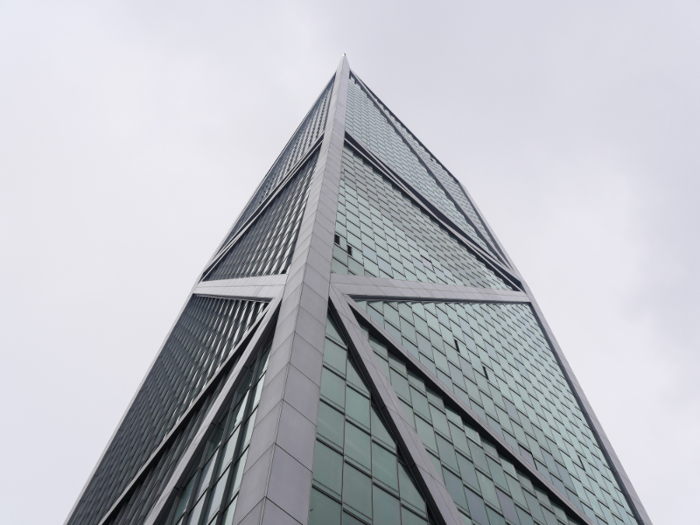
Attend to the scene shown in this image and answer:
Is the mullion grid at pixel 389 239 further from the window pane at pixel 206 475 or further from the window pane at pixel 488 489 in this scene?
the window pane at pixel 488 489

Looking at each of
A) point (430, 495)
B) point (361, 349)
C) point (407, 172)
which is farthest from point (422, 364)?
point (407, 172)

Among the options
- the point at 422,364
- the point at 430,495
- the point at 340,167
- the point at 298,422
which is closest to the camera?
the point at 298,422

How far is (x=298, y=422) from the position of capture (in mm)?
14461

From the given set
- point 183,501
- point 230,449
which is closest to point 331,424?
point 230,449

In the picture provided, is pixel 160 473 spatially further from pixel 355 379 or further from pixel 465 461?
pixel 465 461

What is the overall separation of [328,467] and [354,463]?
125 cm

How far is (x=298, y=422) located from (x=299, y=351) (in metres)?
2.88

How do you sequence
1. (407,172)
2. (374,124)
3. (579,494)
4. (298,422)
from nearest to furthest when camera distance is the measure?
(298,422), (579,494), (407,172), (374,124)

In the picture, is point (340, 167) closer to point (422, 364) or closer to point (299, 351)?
point (422, 364)

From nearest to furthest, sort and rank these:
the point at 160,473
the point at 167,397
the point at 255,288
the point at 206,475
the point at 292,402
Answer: the point at 292,402
the point at 206,475
the point at 160,473
the point at 255,288
the point at 167,397

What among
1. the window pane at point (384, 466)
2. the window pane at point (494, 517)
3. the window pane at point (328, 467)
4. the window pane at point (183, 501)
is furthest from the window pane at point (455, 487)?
the window pane at point (183, 501)

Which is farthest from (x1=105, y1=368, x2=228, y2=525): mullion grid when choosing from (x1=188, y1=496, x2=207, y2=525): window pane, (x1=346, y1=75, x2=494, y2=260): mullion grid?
(x1=346, y1=75, x2=494, y2=260): mullion grid

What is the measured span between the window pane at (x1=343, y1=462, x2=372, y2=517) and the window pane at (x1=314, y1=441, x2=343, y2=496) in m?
0.24

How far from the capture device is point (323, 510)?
13211 mm
